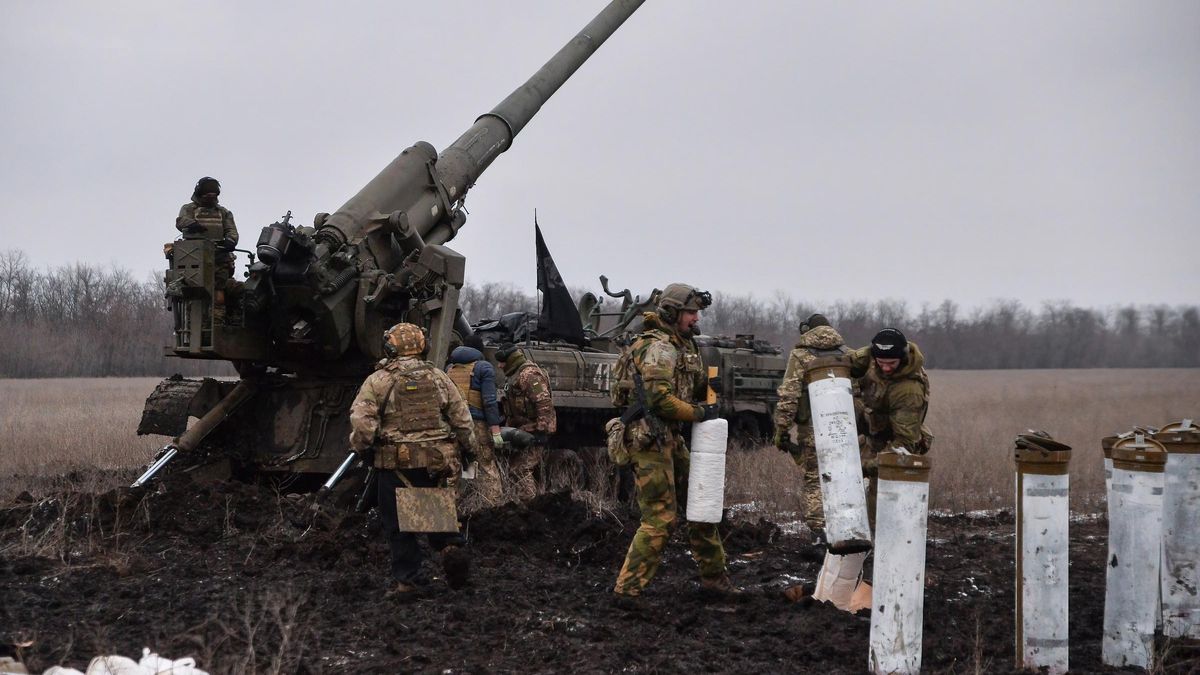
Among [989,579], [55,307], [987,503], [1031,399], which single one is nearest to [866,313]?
[1031,399]

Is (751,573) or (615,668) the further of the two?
(751,573)

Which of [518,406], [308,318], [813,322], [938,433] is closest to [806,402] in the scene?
[813,322]

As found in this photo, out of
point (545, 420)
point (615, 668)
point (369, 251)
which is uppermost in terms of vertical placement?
point (369, 251)

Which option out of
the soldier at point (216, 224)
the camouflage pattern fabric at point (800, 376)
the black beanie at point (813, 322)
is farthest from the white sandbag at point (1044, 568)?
the soldier at point (216, 224)

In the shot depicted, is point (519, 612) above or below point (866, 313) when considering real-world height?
below

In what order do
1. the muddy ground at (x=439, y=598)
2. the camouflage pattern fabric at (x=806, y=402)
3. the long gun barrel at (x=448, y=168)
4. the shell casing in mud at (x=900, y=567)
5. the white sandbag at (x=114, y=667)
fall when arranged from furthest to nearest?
the long gun barrel at (x=448, y=168) → the camouflage pattern fabric at (x=806, y=402) → the muddy ground at (x=439, y=598) → the shell casing in mud at (x=900, y=567) → the white sandbag at (x=114, y=667)

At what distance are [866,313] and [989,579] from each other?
4803 cm

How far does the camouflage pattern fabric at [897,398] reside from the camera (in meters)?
7.20

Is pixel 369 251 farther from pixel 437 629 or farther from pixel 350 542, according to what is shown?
pixel 437 629

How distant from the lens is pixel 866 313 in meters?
55.0

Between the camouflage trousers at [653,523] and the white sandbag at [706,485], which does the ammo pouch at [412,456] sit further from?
the white sandbag at [706,485]

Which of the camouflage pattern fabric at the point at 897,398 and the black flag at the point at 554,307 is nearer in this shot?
the camouflage pattern fabric at the point at 897,398

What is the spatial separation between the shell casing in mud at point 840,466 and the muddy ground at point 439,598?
54 centimetres

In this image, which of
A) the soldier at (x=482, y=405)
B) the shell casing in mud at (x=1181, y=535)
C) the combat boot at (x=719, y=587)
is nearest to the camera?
the shell casing in mud at (x=1181, y=535)
